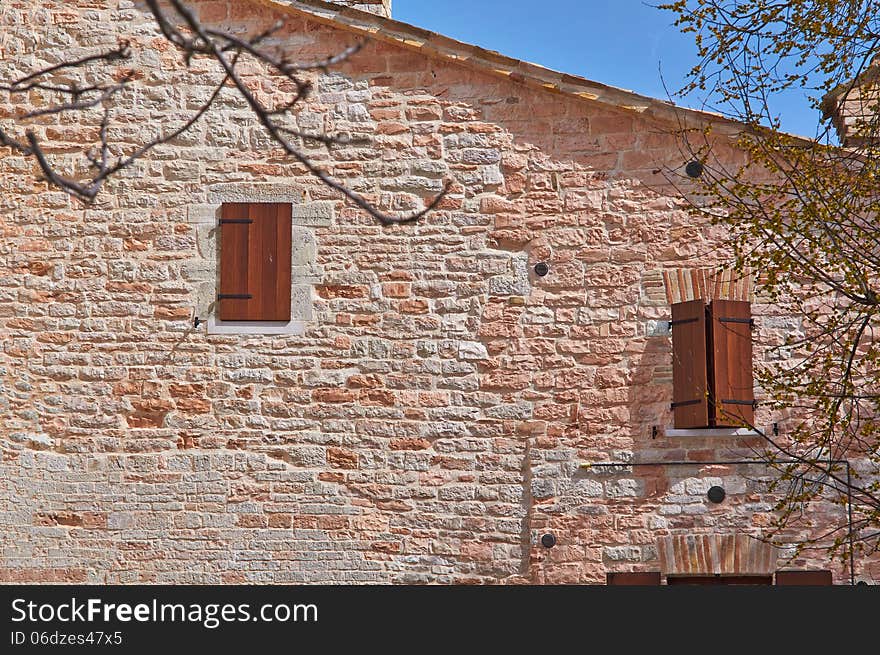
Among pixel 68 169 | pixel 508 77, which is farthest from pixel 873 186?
pixel 68 169

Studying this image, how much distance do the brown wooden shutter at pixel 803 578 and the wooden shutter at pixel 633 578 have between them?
832 millimetres

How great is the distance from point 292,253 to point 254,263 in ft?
0.92

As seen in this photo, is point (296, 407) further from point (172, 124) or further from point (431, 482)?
point (172, 124)

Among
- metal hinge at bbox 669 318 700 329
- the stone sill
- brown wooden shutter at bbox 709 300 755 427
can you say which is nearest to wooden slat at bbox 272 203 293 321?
metal hinge at bbox 669 318 700 329

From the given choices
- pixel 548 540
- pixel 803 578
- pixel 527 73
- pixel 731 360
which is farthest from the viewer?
pixel 527 73

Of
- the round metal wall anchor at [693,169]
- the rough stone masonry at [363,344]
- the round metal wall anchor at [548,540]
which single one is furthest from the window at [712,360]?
the round metal wall anchor at [548,540]

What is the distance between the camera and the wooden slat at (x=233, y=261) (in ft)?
28.8

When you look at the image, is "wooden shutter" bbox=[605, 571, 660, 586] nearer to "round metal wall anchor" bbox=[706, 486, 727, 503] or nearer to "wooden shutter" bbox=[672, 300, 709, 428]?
"round metal wall anchor" bbox=[706, 486, 727, 503]

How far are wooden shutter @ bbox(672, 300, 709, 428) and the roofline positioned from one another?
4.50ft

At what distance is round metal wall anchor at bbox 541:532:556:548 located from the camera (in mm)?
8477

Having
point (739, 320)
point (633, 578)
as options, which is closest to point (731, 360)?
point (739, 320)

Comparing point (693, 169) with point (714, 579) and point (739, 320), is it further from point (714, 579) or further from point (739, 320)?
point (714, 579)

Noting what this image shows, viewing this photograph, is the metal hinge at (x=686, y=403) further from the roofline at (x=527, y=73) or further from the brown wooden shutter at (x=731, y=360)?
the roofline at (x=527, y=73)

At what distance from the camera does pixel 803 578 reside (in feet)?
27.4
